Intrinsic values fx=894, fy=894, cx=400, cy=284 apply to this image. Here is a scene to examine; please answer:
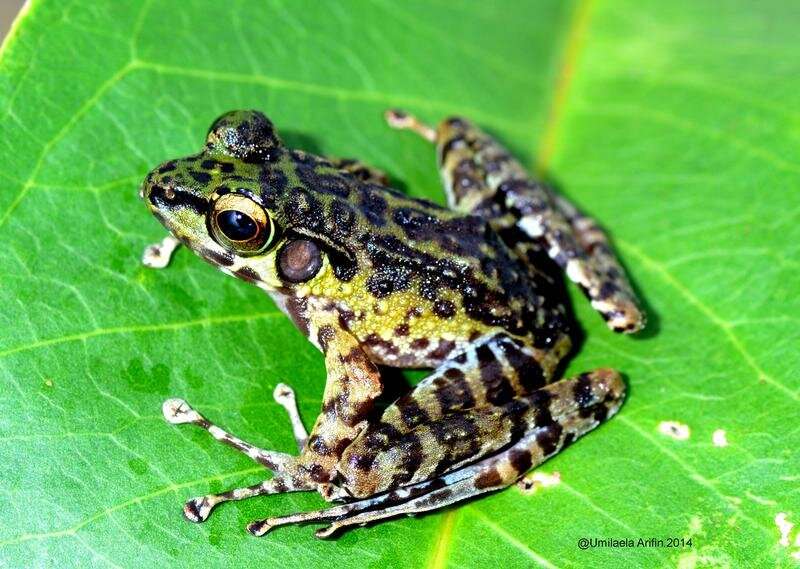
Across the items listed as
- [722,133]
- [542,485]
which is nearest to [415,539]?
[542,485]

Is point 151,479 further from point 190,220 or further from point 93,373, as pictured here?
point 190,220

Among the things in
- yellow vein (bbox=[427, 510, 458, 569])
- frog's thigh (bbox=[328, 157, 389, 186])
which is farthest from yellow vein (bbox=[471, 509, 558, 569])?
frog's thigh (bbox=[328, 157, 389, 186])

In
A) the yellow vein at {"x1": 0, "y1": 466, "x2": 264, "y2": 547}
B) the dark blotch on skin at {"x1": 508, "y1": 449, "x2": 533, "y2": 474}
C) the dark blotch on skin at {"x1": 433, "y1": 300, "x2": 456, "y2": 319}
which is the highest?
the dark blotch on skin at {"x1": 433, "y1": 300, "x2": 456, "y2": 319}

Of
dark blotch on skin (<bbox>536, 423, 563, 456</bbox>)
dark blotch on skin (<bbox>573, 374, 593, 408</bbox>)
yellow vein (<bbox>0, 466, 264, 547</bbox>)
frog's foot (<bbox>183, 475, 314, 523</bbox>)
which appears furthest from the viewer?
dark blotch on skin (<bbox>573, 374, 593, 408</bbox>)

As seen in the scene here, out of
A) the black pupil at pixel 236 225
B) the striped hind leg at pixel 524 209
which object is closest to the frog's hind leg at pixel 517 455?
the striped hind leg at pixel 524 209

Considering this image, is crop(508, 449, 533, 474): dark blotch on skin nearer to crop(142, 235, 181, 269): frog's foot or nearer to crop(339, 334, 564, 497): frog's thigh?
crop(339, 334, 564, 497): frog's thigh

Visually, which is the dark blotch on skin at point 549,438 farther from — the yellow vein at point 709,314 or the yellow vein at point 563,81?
the yellow vein at point 563,81
